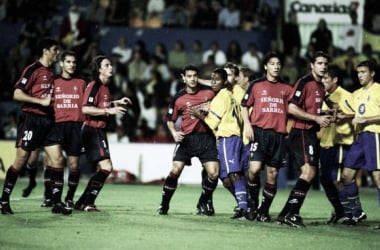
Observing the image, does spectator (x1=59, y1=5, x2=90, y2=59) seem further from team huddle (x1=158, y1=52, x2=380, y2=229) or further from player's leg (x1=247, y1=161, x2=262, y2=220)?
player's leg (x1=247, y1=161, x2=262, y2=220)

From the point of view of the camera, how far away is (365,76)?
12.3 meters

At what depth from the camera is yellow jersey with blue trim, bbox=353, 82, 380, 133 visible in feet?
39.9

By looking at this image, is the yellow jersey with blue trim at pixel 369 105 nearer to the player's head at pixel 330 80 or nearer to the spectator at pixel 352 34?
the player's head at pixel 330 80

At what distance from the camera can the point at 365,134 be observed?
40.1 ft

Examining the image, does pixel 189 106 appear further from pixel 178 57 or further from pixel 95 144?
pixel 178 57

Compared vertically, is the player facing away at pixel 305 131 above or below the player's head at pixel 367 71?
below

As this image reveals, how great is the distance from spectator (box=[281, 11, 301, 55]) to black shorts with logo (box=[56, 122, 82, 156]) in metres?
12.2

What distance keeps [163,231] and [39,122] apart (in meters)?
3.08

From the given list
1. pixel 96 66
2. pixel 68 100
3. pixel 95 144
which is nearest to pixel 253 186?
pixel 95 144

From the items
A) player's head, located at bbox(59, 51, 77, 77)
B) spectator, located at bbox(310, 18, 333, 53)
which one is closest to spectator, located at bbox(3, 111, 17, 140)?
spectator, located at bbox(310, 18, 333, 53)

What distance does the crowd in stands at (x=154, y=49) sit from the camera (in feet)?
77.1

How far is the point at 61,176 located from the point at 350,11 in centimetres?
1402

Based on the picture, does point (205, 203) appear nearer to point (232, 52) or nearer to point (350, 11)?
point (232, 52)

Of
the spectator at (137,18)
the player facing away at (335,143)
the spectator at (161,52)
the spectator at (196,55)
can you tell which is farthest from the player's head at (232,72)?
the spectator at (137,18)
